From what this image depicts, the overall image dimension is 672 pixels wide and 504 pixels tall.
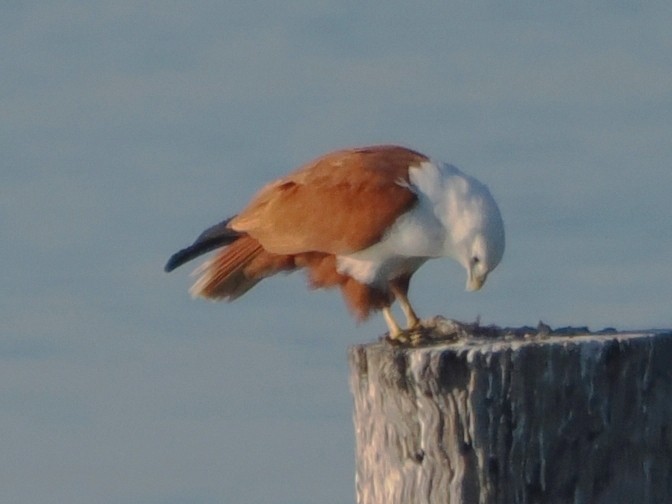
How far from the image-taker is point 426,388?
14.6ft

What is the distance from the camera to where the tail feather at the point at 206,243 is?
9.14 m

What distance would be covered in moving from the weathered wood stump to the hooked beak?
4135 mm

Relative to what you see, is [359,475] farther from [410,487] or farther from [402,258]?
[402,258]

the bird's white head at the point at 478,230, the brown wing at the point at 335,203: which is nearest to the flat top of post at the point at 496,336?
the bird's white head at the point at 478,230

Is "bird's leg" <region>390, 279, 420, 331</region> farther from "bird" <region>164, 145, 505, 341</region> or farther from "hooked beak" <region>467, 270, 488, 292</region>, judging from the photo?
"hooked beak" <region>467, 270, 488, 292</region>

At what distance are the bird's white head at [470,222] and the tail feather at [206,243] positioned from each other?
1.39 metres

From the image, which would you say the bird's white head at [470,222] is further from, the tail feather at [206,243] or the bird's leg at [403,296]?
the tail feather at [206,243]

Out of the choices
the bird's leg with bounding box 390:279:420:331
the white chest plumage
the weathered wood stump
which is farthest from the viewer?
the bird's leg with bounding box 390:279:420:331

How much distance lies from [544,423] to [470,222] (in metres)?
4.21

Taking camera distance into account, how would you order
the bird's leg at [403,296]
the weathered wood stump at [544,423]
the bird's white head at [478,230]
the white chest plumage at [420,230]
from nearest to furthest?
the weathered wood stump at [544,423] < the bird's white head at [478,230] < the white chest plumage at [420,230] < the bird's leg at [403,296]

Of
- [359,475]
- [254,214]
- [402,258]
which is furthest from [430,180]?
[359,475]

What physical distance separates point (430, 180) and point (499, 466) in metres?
A: 4.42

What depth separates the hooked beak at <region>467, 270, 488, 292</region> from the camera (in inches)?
339

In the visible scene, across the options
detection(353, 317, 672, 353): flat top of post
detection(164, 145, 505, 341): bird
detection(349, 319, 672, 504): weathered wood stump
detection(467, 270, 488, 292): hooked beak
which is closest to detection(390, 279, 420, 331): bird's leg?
detection(164, 145, 505, 341): bird
